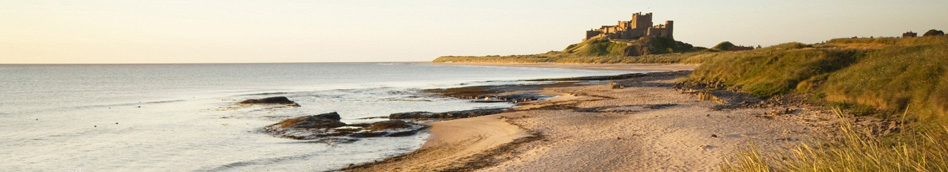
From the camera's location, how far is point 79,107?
33656mm

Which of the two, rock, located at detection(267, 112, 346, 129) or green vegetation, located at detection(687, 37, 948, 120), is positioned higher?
green vegetation, located at detection(687, 37, 948, 120)

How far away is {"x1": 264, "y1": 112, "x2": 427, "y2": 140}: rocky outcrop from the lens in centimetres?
1942

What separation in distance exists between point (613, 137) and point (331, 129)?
374 inches

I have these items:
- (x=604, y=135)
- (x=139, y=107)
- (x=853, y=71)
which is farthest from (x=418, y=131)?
(x=139, y=107)

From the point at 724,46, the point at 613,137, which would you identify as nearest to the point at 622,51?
the point at 724,46

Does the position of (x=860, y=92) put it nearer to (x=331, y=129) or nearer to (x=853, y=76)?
(x=853, y=76)

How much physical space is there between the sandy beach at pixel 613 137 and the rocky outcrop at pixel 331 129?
3.67ft

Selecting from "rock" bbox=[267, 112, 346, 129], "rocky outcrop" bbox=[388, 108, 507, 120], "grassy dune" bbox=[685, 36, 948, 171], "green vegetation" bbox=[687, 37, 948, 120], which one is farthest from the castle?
"rock" bbox=[267, 112, 346, 129]

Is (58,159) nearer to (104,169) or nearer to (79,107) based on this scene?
(104,169)

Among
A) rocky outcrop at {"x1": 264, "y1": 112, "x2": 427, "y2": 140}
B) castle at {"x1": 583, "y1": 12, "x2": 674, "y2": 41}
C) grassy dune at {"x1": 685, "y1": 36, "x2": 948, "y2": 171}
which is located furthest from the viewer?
castle at {"x1": 583, "y1": 12, "x2": 674, "y2": 41}

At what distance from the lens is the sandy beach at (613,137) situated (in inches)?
515

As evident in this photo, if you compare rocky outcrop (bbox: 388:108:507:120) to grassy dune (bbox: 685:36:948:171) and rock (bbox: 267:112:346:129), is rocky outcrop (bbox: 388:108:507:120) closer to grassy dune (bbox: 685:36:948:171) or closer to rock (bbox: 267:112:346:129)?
rock (bbox: 267:112:346:129)

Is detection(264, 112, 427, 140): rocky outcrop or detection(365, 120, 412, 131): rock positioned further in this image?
detection(365, 120, 412, 131): rock

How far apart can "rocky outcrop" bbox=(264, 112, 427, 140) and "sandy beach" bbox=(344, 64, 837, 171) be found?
3.67ft
